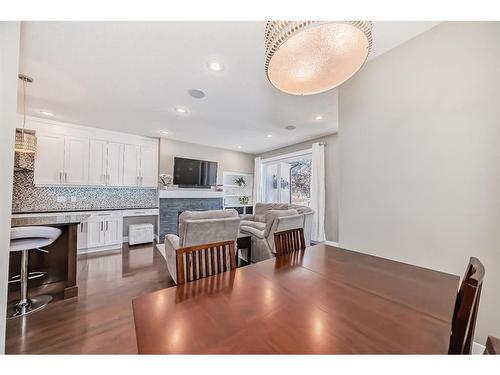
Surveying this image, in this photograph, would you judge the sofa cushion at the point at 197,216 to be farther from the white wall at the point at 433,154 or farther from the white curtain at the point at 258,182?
the white curtain at the point at 258,182

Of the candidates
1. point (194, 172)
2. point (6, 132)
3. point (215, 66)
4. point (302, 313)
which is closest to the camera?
point (302, 313)

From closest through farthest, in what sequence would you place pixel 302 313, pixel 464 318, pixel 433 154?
pixel 464 318, pixel 302 313, pixel 433 154

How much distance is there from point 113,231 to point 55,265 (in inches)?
76.4

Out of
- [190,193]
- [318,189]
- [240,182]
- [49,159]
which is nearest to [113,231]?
[49,159]

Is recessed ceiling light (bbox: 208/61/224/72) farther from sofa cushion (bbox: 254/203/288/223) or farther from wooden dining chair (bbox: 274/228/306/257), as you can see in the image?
sofa cushion (bbox: 254/203/288/223)

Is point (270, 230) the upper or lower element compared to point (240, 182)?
lower

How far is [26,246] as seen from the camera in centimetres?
173

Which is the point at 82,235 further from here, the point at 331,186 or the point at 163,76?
the point at 331,186

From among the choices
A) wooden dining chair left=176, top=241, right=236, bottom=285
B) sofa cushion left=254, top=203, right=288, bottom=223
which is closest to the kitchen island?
wooden dining chair left=176, top=241, right=236, bottom=285

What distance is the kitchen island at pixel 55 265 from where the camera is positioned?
2.12m

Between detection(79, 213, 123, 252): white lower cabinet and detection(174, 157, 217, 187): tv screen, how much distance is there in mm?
1619

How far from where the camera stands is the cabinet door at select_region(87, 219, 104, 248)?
384cm

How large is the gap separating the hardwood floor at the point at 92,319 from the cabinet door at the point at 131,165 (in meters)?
2.09

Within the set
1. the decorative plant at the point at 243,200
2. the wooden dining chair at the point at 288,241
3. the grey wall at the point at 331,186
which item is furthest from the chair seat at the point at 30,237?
the decorative plant at the point at 243,200
